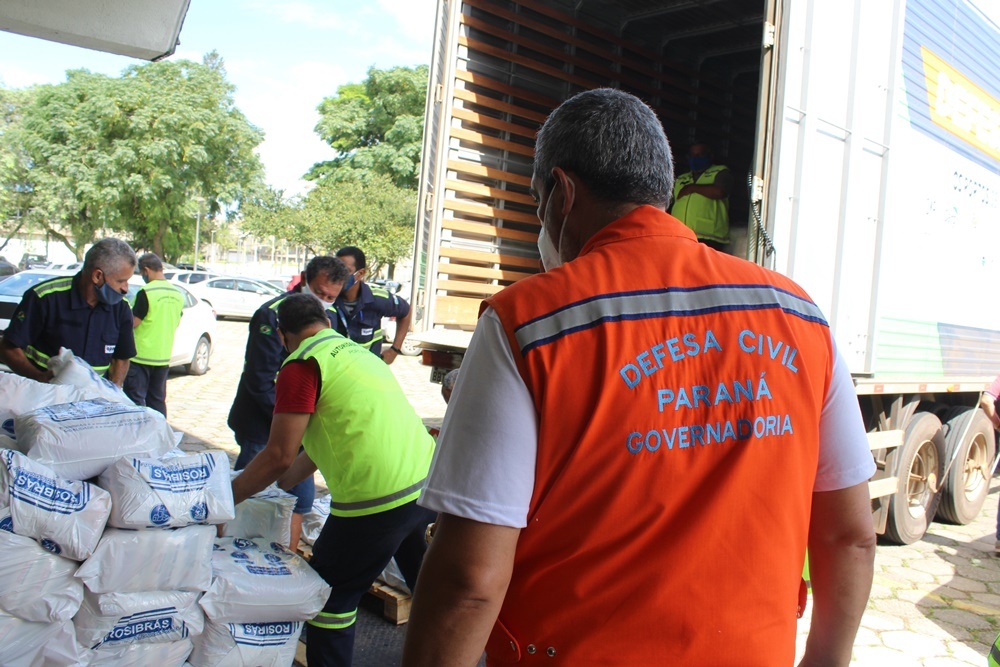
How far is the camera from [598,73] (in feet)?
21.5

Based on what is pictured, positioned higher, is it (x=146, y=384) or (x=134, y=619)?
(x=146, y=384)

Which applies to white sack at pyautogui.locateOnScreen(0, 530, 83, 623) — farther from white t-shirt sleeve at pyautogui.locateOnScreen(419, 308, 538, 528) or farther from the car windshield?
the car windshield

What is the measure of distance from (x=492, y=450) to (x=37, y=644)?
91.2 inches

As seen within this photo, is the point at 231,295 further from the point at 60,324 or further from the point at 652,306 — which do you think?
the point at 652,306

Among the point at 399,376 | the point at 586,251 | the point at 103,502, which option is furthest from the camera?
the point at 399,376

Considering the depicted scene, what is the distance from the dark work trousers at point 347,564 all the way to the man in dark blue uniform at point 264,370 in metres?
1.70

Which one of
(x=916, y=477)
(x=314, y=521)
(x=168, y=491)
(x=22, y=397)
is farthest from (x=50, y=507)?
(x=916, y=477)

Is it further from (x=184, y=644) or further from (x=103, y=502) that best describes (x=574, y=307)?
(x=184, y=644)

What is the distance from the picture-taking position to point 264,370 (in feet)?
15.6

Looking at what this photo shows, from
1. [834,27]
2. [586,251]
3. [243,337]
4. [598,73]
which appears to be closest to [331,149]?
[243,337]

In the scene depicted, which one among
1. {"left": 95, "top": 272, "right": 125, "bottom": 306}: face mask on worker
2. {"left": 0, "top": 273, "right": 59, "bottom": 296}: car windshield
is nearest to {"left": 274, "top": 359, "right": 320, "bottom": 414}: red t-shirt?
{"left": 95, "top": 272, "right": 125, "bottom": 306}: face mask on worker

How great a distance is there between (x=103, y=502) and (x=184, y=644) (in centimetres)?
61

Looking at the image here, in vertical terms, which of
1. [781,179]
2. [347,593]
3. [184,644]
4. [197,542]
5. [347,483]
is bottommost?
[184,644]

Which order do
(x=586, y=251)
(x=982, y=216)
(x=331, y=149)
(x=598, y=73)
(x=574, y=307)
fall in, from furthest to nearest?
1. (x=331, y=149)
2. (x=598, y=73)
3. (x=982, y=216)
4. (x=586, y=251)
5. (x=574, y=307)
